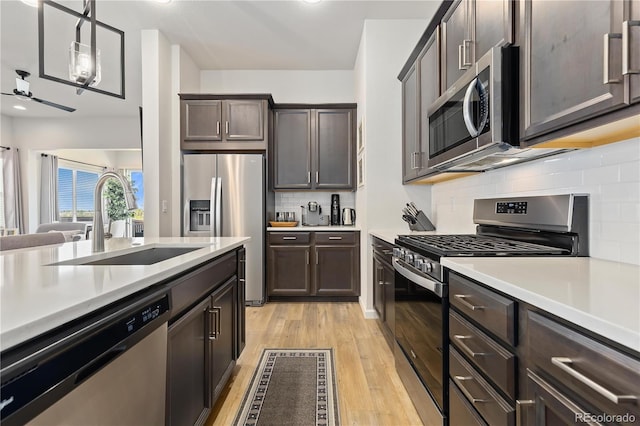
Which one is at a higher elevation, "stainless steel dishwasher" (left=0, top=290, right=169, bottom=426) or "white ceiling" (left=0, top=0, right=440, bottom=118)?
"white ceiling" (left=0, top=0, right=440, bottom=118)

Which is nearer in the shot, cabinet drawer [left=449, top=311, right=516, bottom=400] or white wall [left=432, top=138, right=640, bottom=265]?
cabinet drawer [left=449, top=311, right=516, bottom=400]

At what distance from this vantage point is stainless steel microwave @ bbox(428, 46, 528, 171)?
142 cm

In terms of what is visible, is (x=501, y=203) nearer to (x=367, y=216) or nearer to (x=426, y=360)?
(x=426, y=360)

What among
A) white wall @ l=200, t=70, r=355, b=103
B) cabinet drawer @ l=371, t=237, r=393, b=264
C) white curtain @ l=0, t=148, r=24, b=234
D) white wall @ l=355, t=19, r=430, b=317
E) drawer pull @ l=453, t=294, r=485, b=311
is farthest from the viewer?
white curtain @ l=0, t=148, r=24, b=234

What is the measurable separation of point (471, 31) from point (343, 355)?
7.45 ft

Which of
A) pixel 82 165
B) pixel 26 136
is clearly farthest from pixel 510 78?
pixel 82 165

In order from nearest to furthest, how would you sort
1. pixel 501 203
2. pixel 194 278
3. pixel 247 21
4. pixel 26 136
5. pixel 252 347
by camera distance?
pixel 194 278
pixel 501 203
pixel 252 347
pixel 247 21
pixel 26 136

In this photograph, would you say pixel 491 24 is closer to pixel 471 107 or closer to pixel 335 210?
pixel 471 107

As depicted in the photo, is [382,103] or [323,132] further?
[323,132]

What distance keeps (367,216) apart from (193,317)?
2182mm

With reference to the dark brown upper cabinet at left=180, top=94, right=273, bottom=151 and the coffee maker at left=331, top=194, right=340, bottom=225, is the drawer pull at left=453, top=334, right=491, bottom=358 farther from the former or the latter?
the dark brown upper cabinet at left=180, top=94, right=273, bottom=151

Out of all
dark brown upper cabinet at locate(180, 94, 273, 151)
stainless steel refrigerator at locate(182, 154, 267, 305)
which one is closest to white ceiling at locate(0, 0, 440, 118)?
dark brown upper cabinet at locate(180, 94, 273, 151)

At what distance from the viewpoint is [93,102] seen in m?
5.57

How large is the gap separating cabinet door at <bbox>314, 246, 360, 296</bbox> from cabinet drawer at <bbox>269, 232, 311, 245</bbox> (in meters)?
0.17
